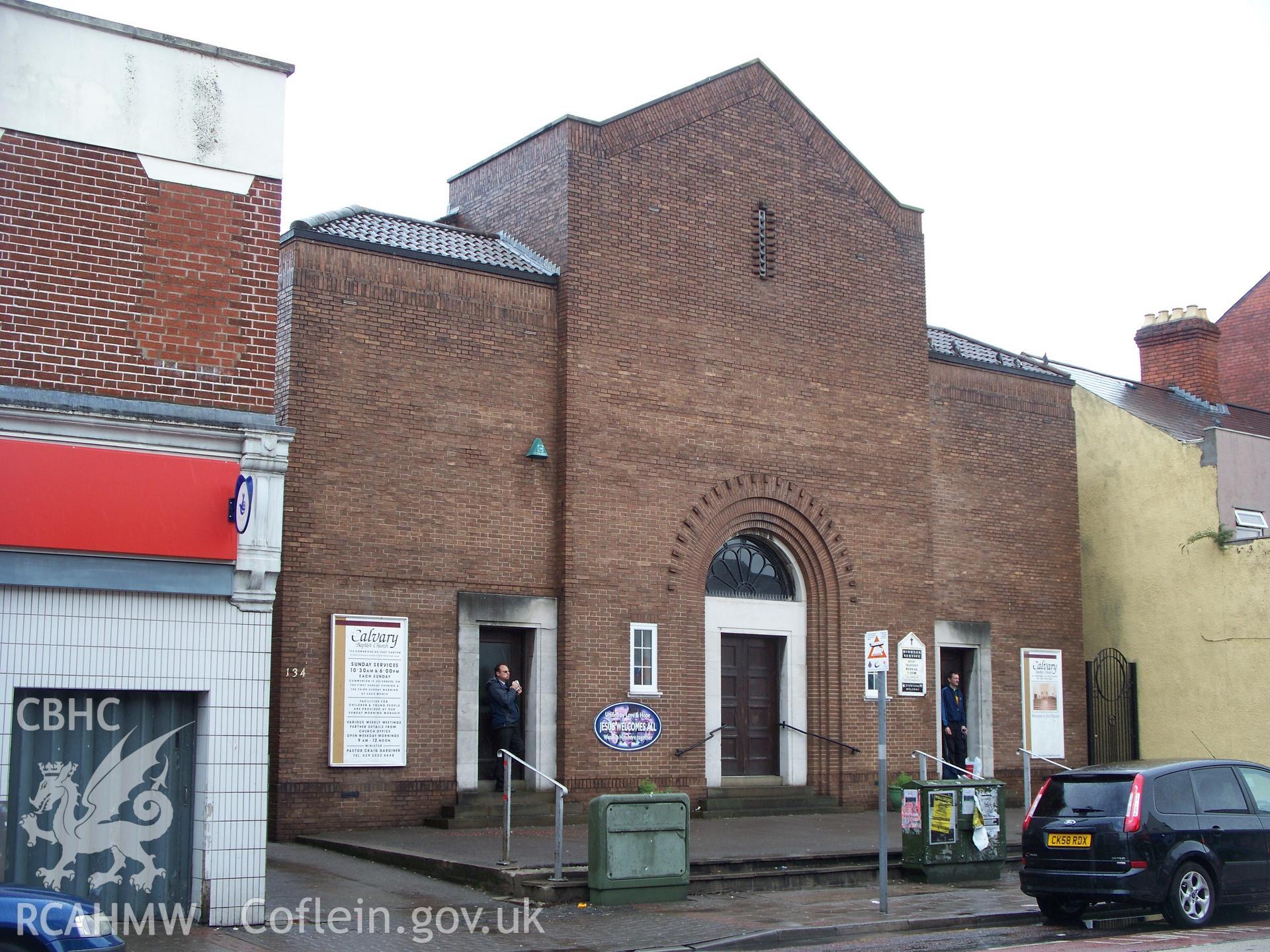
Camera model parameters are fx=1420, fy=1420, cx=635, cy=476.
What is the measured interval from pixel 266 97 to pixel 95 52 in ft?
5.01

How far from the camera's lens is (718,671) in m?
20.8

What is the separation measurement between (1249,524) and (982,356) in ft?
18.2

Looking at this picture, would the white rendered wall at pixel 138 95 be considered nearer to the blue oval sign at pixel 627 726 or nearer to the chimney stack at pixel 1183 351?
the blue oval sign at pixel 627 726

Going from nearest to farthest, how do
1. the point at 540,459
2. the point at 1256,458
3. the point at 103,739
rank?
the point at 103,739
the point at 540,459
the point at 1256,458

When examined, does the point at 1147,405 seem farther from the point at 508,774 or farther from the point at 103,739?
the point at 103,739

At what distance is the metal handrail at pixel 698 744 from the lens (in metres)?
20.0

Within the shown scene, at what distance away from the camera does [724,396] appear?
21.2 meters

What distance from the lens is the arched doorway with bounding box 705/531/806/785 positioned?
21125mm

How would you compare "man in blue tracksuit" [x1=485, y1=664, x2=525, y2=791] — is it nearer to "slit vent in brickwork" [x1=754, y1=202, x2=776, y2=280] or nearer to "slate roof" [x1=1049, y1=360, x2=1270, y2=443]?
"slit vent in brickwork" [x1=754, y1=202, x2=776, y2=280]

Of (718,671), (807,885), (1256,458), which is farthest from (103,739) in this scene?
(1256,458)

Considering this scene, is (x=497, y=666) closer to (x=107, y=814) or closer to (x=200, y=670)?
(x=200, y=670)

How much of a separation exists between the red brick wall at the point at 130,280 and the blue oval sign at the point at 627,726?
8048 mm

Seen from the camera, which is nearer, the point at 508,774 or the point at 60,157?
the point at 60,157

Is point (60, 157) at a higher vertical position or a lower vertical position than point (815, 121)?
lower
